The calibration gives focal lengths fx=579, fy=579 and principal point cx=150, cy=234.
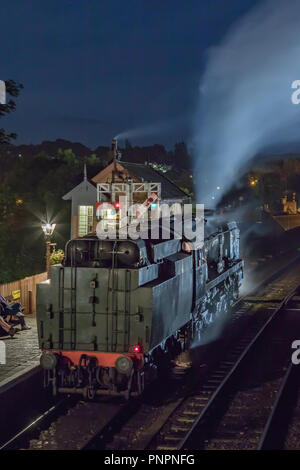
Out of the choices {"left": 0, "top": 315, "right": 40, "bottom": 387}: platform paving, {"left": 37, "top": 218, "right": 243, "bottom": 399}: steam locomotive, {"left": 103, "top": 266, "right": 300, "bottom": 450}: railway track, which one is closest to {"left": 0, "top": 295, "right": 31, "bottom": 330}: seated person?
{"left": 0, "top": 315, "right": 40, "bottom": 387}: platform paving

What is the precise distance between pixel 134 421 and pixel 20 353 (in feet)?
14.7

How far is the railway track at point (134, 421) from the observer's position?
10.1m

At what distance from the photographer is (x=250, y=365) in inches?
599

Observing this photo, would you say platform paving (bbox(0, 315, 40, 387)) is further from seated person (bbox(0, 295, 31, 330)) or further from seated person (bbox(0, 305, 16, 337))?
seated person (bbox(0, 295, 31, 330))

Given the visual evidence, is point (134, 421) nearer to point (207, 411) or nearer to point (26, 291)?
point (207, 411)

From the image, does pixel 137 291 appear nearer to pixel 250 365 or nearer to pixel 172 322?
pixel 172 322

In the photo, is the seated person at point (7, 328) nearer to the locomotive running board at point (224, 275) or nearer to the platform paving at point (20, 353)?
the platform paving at point (20, 353)

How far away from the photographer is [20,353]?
1455 centimetres

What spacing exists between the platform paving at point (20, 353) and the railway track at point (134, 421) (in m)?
1.65

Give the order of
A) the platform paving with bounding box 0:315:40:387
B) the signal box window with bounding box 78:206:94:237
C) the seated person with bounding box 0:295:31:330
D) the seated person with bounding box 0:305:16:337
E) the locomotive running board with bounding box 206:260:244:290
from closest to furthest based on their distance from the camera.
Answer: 1. the platform paving with bounding box 0:315:40:387
2. the seated person with bounding box 0:305:16:337
3. the locomotive running board with bounding box 206:260:244:290
4. the seated person with bounding box 0:295:31:330
5. the signal box window with bounding box 78:206:94:237

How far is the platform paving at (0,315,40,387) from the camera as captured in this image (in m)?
13.0

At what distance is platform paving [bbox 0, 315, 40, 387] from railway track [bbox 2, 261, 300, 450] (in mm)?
1649

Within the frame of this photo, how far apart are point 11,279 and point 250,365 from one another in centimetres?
1336
